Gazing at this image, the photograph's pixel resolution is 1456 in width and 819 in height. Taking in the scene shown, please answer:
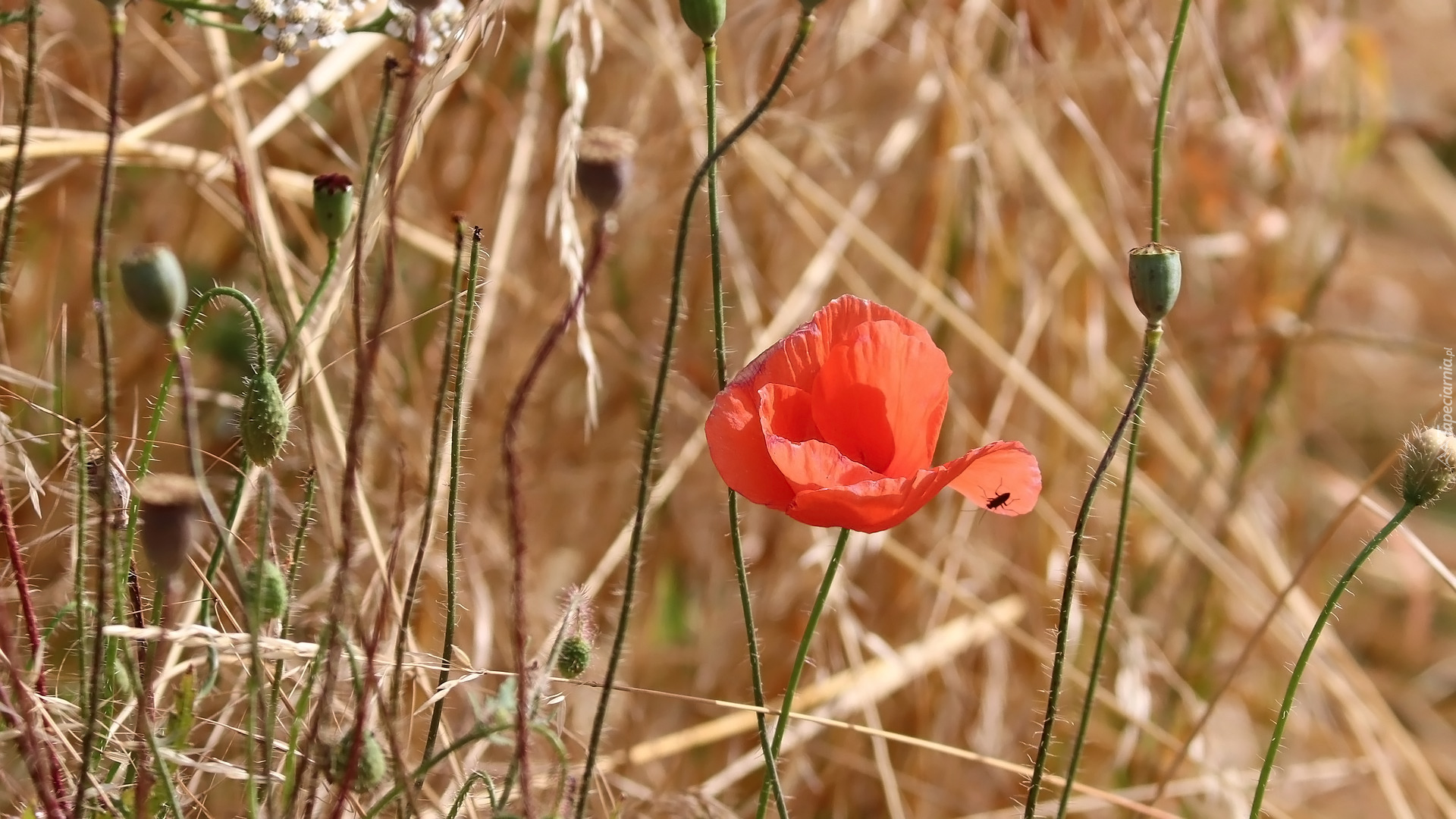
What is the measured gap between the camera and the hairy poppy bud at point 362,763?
20.5 inches

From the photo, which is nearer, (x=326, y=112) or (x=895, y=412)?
(x=895, y=412)

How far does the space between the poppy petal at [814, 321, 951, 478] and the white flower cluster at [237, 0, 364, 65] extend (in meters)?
0.31

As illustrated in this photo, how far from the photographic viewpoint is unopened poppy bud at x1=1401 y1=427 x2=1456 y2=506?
537 mm

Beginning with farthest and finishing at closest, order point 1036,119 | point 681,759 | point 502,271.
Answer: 1. point 1036,119
2. point 681,759
3. point 502,271

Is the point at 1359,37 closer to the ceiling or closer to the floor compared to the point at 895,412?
closer to the ceiling

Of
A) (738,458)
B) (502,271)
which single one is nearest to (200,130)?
(502,271)

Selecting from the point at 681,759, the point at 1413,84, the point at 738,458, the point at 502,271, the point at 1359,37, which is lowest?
the point at 681,759

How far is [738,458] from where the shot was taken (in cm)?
54

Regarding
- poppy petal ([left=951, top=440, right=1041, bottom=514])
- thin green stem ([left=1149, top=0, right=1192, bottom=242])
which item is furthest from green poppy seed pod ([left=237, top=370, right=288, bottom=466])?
thin green stem ([left=1149, top=0, right=1192, bottom=242])

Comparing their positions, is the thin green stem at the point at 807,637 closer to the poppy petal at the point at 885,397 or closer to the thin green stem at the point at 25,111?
the poppy petal at the point at 885,397

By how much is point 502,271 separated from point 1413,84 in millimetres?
2833

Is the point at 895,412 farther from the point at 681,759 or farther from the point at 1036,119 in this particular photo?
the point at 1036,119

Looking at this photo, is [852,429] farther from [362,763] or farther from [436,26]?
[436,26]

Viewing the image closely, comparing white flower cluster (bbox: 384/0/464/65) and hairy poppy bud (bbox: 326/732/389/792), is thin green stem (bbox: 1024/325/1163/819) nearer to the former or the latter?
hairy poppy bud (bbox: 326/732/389/792)
